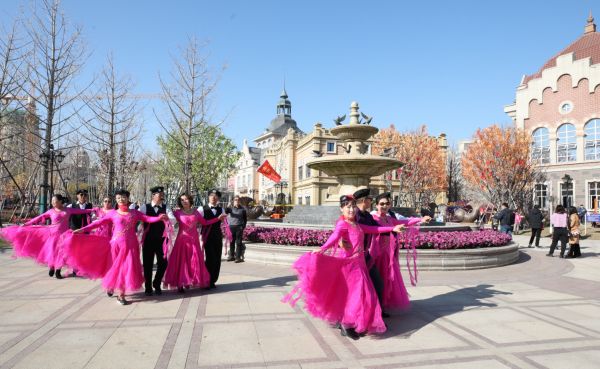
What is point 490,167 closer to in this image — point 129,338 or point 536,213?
point 536,213

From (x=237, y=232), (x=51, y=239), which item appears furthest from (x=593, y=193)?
(x=51, y=239)

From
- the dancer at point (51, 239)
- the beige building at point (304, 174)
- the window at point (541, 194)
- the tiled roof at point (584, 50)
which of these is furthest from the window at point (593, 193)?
the dancer at point (51, 239)

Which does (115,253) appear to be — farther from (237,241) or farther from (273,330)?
(237,241)

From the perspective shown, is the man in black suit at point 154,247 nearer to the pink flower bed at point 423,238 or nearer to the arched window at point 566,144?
the pink flower bed at point 423,238

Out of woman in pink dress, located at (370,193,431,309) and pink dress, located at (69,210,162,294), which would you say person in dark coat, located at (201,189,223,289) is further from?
woman in pink dress, located at (370,193,431,309)

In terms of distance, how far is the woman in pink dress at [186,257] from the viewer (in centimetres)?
725

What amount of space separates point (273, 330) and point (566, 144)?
4250 centimetres

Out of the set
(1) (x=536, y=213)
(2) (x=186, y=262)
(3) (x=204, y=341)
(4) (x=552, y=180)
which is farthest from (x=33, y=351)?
(4) (x=552, y=180)

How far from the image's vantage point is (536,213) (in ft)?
51.2

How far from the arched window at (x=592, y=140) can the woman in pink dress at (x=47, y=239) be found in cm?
4295

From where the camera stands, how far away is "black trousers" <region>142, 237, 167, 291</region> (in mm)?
7117

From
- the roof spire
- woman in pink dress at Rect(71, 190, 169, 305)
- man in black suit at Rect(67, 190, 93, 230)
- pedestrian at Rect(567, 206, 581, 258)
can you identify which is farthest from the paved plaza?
the roof spire

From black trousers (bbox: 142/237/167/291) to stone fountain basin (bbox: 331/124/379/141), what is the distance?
33.4ft

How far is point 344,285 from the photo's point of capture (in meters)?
5.01
